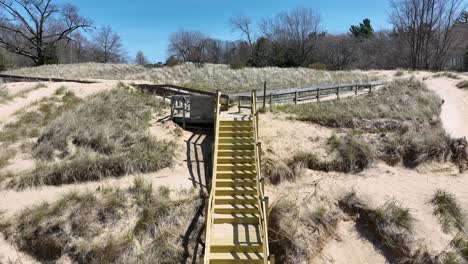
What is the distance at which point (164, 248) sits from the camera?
10047 millimetres

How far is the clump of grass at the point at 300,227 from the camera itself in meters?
10.3

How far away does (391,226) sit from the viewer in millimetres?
10992

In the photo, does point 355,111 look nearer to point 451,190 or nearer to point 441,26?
point 451,190

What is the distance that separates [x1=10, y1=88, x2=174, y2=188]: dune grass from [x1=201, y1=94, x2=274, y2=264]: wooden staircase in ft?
7.75

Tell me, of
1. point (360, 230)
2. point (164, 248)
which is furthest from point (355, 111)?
point (164, 248)

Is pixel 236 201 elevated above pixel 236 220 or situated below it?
above

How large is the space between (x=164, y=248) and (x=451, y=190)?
32.7 ft

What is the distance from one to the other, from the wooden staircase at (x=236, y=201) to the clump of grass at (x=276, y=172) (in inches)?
38.8

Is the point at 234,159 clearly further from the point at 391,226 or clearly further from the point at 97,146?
the point at 97,146

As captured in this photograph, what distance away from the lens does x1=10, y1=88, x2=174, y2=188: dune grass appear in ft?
41.6

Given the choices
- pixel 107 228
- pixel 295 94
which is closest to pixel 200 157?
pixel 107 228

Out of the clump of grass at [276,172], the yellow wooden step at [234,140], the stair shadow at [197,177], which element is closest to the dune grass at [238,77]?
the stair shadow at [197,177]

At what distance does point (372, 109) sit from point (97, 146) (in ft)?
42.0

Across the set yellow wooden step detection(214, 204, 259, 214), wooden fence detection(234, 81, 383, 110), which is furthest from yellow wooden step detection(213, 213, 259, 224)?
wooden fence detection(234, 81, 383, 110)
